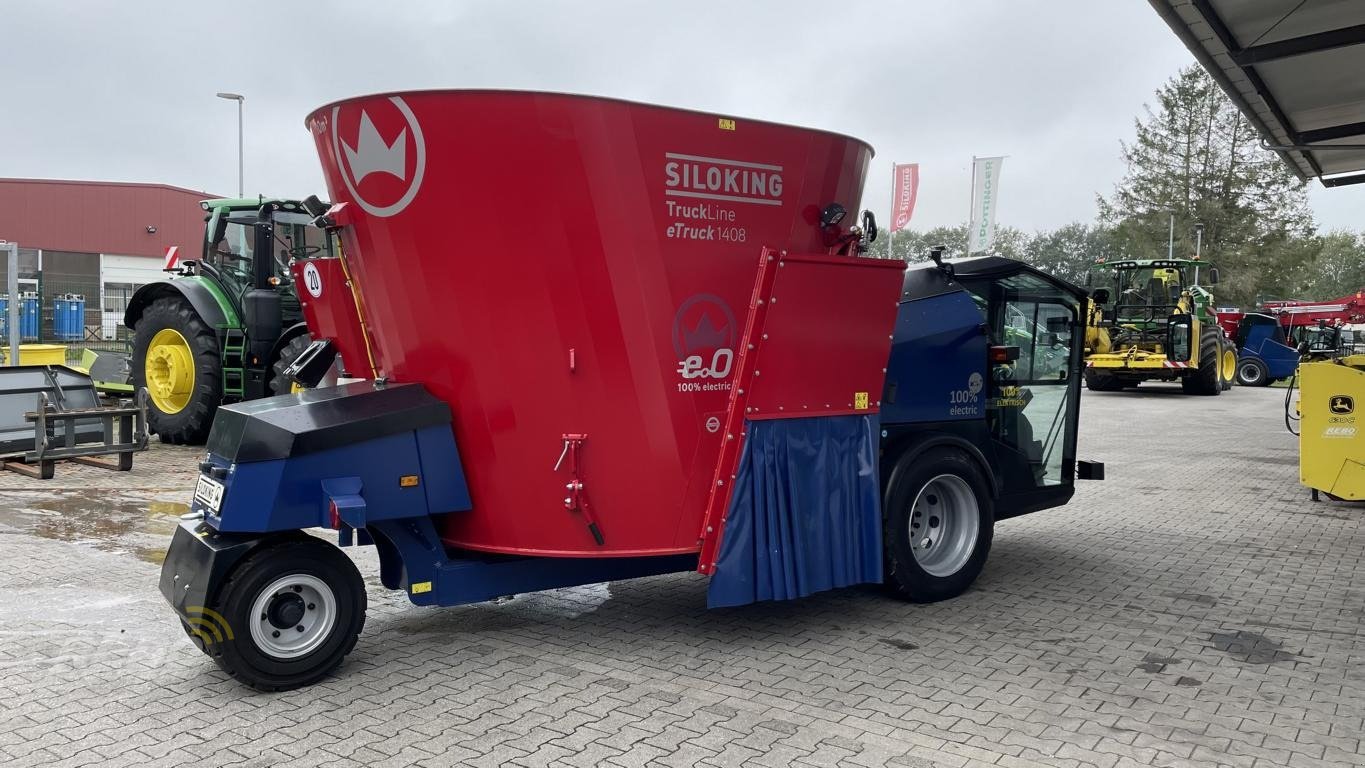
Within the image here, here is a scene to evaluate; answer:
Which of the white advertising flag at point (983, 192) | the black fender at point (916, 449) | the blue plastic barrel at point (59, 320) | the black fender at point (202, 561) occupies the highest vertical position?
the white advertising flag at point (983, 192)

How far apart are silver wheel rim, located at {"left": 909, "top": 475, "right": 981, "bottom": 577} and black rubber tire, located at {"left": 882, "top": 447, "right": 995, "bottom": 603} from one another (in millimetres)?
37

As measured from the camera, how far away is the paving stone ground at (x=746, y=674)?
3.79 metres

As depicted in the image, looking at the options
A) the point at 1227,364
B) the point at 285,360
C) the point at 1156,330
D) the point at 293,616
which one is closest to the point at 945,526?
the point at 293,616

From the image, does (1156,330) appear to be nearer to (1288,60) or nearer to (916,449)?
(1288,60)

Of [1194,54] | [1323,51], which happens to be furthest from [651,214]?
[1323,51]

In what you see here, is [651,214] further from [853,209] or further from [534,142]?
[853,209]

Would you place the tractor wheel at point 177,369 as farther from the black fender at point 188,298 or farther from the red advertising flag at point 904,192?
the red advertising flag at point 904,192

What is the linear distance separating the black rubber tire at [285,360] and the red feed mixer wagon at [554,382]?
5.24 meters

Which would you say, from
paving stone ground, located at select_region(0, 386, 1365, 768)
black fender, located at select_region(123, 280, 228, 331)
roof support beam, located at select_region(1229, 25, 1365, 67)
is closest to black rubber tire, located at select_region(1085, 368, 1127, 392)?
roof support beam, located at select_region(1229, 25, 1365, 67)

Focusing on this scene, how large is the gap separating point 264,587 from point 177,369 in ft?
27.8

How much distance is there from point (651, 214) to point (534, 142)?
597 millimetres

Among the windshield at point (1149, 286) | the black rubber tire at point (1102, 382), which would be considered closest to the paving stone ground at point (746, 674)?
the windshield at point (1149, 286)

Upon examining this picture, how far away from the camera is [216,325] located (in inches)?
442

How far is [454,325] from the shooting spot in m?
4.61
